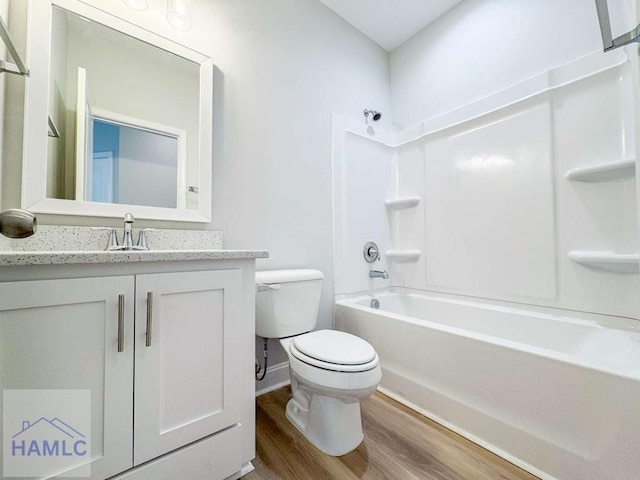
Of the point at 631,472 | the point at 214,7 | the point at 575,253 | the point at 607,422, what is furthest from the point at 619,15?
the point at 214,7

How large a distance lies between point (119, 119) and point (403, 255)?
6.64 feet

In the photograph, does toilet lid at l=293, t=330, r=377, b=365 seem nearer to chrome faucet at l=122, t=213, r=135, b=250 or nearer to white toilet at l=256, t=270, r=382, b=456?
white toilet at l=256, t=270, r=382, b=456

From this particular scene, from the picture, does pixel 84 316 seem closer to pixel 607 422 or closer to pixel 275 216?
pixel 275 216

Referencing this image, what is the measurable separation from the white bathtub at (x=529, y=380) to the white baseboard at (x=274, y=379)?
53 cm

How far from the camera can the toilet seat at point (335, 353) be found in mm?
1070

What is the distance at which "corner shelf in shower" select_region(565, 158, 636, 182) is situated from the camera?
126 cm

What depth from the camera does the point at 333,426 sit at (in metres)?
1.17

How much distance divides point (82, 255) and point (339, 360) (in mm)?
908

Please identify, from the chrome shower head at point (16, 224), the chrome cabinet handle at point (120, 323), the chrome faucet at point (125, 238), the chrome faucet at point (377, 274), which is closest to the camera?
the chrome shower head at point (16, 224)

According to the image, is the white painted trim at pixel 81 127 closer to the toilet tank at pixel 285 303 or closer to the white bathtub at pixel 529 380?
the toilet tank at pixel 285 303

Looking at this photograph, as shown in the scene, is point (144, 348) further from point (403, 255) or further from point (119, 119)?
point (403, 255)

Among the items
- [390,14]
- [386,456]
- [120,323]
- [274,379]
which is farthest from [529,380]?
[390,14]

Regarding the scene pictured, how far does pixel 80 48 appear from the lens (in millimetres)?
1183

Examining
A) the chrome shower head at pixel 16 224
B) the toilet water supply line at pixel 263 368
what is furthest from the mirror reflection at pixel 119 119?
the toilet water supply line at pixel 263 368
